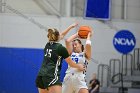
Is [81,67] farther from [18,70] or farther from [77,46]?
[18,70]

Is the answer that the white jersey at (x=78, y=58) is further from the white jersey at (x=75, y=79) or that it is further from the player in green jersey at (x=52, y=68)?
the player in green jersey at (x=52, y=68)

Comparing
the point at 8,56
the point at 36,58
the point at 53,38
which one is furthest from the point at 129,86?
the point at 53,38

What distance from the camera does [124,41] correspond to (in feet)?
58.0

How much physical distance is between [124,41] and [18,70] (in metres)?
5.06

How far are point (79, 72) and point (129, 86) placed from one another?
31.1 feet

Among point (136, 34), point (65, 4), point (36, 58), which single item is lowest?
point (36, 58)

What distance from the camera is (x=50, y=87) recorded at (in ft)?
20.0

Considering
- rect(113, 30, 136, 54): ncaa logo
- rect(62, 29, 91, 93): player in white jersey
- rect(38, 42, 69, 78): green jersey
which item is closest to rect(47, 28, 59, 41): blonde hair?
rect(38, 42, 69, 78): green jersey

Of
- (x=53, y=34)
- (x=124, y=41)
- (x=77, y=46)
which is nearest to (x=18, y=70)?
(x=124, y=41)

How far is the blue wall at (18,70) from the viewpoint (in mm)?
16812

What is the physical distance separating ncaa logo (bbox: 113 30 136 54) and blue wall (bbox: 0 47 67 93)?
142 inches

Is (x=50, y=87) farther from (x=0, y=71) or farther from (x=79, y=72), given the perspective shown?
(x=0, y=71)

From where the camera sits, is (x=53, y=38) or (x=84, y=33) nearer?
(x=53, y=38)

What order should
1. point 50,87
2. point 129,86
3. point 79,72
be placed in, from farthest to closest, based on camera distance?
point 129,86
point 79,72
point 50,87
